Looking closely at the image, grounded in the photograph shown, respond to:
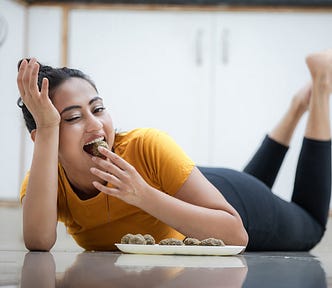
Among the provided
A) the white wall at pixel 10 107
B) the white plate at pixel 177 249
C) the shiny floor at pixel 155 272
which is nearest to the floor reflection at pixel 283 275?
the shiny floor at pixel 155 272

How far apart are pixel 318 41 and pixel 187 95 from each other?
26.3 inches

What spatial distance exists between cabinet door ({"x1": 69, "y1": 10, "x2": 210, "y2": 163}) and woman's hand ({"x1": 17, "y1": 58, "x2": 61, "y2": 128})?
1945 mm

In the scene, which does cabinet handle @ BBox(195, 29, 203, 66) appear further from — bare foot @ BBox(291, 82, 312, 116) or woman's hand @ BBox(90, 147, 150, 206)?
woman's hand @ BBox(90, 147, 150, 206)

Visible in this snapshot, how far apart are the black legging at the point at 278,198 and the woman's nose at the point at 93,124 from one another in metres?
0.53

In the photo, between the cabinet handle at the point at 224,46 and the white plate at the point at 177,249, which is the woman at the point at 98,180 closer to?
the white plate at the point at 177,249

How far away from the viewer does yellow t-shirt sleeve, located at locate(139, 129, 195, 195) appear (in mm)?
1579

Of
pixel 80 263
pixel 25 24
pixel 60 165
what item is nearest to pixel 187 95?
pixel 25 24

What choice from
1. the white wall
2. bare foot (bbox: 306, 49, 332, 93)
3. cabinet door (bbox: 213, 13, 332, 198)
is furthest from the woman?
cabinet door (bbox: 213, 13, 332, 198)

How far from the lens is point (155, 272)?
104 cm

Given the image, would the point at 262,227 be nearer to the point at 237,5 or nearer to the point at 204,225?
the point at 204,225

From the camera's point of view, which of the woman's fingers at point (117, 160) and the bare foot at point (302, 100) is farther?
the bare foot at point (302, 100)

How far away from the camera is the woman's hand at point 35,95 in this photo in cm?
146

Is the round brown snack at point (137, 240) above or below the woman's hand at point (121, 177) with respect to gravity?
below

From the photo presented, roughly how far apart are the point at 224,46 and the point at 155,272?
253 centimetres
